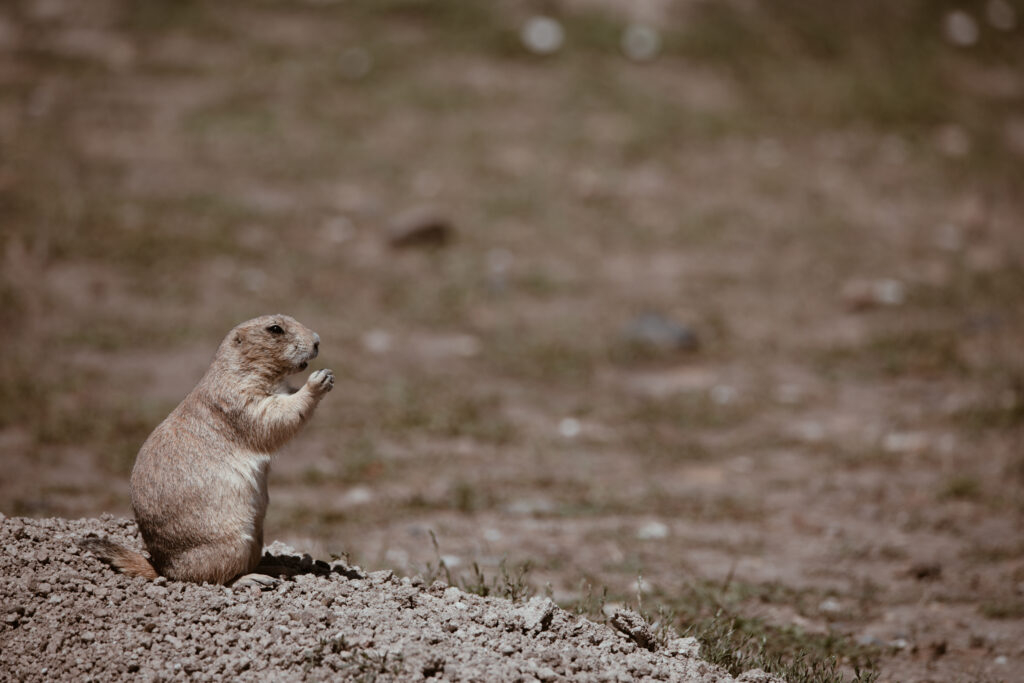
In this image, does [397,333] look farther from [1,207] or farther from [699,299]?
[1,207]

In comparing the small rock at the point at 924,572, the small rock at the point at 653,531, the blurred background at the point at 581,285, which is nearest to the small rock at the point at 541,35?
the blurred background at the point at 581,285

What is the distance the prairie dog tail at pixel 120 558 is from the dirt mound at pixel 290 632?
37 mm

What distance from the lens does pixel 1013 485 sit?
5.94m

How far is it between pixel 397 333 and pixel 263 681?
5.22m

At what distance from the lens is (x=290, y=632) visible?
121 inches

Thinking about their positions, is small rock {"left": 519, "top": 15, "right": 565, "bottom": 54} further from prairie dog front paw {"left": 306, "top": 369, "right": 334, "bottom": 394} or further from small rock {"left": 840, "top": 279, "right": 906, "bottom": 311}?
prairie dog front paw {"left": 306, "top": 369, "right": 334, "bottom": 394}

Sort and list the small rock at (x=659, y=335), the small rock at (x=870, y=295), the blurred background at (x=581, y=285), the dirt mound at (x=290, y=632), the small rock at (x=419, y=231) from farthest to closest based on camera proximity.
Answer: the small rock at (x=419, y=231), the small rock at (x=870, y=295), the small rock at (x=659, y=335), the blurred background at (x=581, y=285), the dirt mound at (x=290, y=632)

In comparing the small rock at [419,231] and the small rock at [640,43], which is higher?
the small rock at [640,43]

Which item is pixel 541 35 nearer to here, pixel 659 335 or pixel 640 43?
pixel 640 43

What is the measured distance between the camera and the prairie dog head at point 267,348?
350 cm

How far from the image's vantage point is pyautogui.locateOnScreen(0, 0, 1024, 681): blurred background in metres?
5.12

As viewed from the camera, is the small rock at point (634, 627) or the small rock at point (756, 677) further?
the small rock at point (634, 627)

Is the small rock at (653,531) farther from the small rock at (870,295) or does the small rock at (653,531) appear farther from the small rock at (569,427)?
the small rock at (870,295)

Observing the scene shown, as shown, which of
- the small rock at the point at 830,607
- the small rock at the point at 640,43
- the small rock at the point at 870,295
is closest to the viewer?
the small rock at the point at 830,607
